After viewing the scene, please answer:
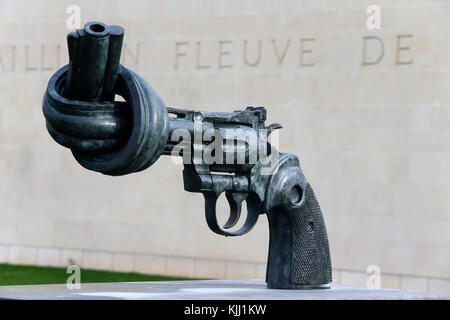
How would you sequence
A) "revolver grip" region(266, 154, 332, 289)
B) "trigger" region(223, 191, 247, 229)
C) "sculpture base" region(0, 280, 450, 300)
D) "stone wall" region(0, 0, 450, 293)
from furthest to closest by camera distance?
"stone wall" region(0, 0, 450, 293) < "revolver grip" region(266, 154, 332, 289) < "trigger" region(223, 191, 247, 229) < "sculpture base" region(0, 280, 450, 300)

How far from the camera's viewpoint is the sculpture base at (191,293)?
20.5ft

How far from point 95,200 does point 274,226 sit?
656 cm

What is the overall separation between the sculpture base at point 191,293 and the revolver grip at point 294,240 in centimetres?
11

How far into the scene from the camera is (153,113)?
607 cm

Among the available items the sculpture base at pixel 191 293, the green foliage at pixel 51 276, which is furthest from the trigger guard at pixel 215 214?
the green foliage at pixel 51 276

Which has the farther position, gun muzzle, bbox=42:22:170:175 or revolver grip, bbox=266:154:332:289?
revolver grip, bbox=266:154:332:289

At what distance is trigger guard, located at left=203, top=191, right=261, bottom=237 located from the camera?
22.0ft

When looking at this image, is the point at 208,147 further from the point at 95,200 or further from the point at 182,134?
the point at 95,200

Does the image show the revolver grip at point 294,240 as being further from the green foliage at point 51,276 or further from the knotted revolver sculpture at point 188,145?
the green foliage at point 51,276

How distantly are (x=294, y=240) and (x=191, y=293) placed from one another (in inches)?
33.8

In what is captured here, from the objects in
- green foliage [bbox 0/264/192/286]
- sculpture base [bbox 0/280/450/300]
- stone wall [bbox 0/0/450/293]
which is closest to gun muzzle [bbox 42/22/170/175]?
sculpture base [bbox 0/280/450/300]

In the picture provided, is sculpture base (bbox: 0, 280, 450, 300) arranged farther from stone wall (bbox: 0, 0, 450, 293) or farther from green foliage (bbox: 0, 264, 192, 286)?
green foliage (bbox: 0, 264, 192, 286)

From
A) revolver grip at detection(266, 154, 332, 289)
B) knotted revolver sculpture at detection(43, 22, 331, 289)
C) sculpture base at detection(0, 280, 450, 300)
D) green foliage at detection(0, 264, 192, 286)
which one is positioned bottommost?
green foliage at detection(0, 264, 192, 286)
